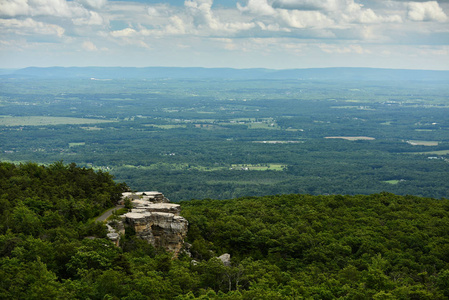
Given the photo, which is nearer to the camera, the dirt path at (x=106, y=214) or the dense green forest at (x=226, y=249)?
the dense green forest at (x=226, y=249)

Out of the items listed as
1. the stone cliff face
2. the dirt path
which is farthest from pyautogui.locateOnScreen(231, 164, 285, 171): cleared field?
the stone cliff face

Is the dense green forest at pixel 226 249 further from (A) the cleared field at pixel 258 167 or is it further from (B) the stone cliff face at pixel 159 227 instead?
(A) the cleared field at pixel 258 167

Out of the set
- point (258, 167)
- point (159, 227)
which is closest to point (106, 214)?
point (159, 227)

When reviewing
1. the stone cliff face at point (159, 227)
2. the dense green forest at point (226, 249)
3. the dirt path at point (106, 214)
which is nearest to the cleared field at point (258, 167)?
the dense green forest at point (226, 249)

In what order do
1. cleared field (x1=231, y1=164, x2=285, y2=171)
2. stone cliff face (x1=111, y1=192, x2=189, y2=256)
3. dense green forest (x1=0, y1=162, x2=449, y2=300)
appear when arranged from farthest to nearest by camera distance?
cleared field (x1=231, y1=164, x2=285, y2=171) → stone cliff face (x1=111, y1=192, x2=189, y2=256) → dense green forest (x1=0, y1=162, x2=449, y2=300)

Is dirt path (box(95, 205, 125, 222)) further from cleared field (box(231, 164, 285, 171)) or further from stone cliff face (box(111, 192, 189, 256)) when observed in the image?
cleared field (box(231, 164, 285, 171))

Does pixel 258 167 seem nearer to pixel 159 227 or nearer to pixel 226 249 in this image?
pixel 226 249

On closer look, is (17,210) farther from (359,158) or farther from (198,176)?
(359,158)

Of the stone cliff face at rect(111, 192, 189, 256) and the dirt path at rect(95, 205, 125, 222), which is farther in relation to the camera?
the dirt path at rect(95, 205, 125, 222)
